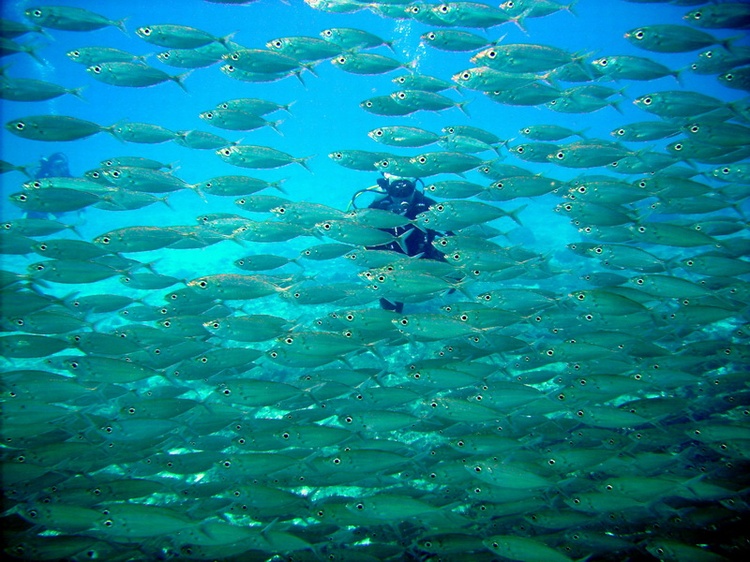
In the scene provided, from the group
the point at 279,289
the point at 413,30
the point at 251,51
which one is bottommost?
the point at 279,289

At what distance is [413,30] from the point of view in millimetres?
54594

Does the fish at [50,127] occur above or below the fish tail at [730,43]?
below

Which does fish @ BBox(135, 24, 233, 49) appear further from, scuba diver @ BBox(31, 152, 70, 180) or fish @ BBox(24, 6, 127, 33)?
scuba diver @ BBox(31, 152, 70, 180)

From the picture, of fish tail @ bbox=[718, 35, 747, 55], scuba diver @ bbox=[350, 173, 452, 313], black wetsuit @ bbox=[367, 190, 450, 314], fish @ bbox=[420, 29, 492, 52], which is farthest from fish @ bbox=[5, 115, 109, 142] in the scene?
fish tail @ bbox=[718, 35, 747, 55]

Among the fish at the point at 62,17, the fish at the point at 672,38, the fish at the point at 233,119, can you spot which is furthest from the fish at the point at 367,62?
the fish at the point at 672,38

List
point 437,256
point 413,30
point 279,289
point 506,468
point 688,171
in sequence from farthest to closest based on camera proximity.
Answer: point 413,30 < point 437,256 < point 688,171 < point 279,289 < point 506,468

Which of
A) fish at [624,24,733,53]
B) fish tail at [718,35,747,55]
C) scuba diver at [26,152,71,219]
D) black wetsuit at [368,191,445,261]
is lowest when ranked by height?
black wetsuit at [368,191,445,261]

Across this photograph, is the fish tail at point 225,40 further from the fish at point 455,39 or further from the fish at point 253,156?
the fish at point 455,39

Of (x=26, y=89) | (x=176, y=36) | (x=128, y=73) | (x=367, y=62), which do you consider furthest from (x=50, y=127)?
(x=367, y=62)

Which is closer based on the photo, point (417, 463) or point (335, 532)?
point (335, 532)

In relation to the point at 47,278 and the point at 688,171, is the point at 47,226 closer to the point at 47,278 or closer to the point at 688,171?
the point at 47,278

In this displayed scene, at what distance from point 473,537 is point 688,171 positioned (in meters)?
5.80

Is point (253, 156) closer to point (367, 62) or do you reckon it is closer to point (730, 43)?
point (367, 62)

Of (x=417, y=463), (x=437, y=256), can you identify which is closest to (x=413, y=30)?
(x=437, y=256)
